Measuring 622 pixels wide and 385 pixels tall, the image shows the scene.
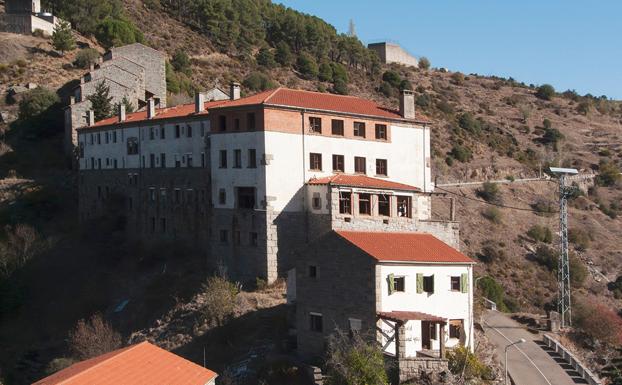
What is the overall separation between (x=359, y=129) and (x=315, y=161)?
14.1ft

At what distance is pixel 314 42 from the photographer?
139500mm

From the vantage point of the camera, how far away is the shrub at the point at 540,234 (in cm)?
9244

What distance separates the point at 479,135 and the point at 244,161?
263ft

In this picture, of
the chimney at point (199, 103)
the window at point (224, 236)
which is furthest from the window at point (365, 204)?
the chimney at point (199, 103)

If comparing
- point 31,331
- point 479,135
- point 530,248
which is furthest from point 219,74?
point 31,331

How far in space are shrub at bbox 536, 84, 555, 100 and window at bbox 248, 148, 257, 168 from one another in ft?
408

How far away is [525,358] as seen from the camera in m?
46.5

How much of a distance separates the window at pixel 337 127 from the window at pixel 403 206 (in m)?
6.17

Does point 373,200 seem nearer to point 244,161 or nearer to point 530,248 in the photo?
point 244,161

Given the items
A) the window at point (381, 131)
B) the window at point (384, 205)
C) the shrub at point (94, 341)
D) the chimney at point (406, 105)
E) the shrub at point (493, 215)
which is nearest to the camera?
the shrub at point (94, 341)

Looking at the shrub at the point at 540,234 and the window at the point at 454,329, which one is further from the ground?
the shrub at the point at 540,234

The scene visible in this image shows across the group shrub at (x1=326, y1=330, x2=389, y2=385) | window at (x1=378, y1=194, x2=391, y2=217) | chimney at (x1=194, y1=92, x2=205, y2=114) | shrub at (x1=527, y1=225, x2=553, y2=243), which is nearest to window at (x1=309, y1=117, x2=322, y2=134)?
window at (x1=378, y1=194, x2=391, y2=217)

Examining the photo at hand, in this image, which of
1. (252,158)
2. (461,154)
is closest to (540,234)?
(461,154)

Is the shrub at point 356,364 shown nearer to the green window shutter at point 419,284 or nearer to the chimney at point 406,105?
the green window shutter at point 419,284
